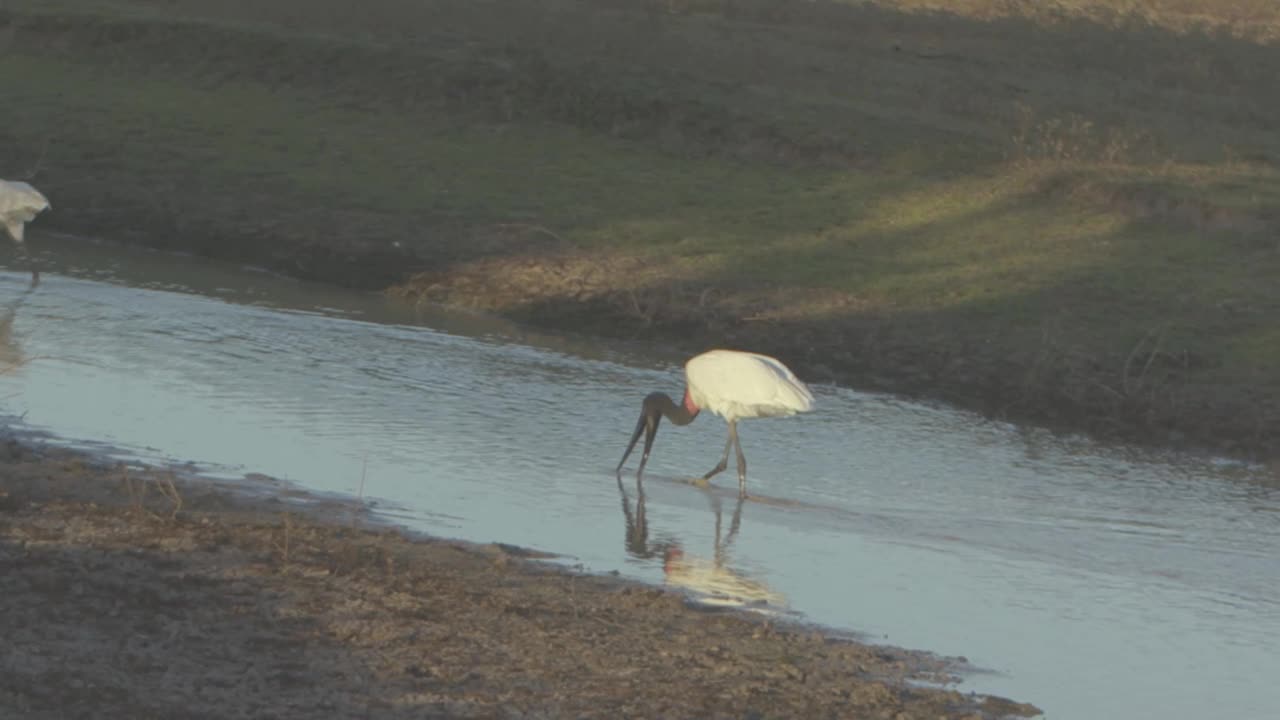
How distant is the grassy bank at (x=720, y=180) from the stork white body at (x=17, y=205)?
165 cm

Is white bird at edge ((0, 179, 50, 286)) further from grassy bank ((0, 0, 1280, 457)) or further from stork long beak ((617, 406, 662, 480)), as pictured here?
stork long beak ((617, 406, 662, 480))

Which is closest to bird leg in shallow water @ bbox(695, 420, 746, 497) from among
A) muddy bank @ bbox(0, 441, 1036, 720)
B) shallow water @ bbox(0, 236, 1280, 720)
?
shallow water @ bbox(0, 236, 1280, 720)

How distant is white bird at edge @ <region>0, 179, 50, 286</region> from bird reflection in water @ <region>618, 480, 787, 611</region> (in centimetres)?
800

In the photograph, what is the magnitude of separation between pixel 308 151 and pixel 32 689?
15.2m

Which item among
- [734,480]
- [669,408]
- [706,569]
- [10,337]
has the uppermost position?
[669,408]

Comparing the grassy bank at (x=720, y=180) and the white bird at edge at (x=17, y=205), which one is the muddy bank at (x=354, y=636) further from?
the white bird at edge at (x=17, y=205)

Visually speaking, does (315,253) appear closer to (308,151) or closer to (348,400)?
(308,151)

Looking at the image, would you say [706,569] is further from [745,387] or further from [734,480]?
[734,480]

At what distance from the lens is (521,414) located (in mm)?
12578

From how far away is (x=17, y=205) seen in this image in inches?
653

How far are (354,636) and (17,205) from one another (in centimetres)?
1061

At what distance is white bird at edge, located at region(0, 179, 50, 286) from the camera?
1653cm

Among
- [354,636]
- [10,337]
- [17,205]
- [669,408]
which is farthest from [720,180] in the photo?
[354,636]

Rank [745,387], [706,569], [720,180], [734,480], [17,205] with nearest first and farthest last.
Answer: [706,569], [745,387], [734,480], [17,205], [720,180]
